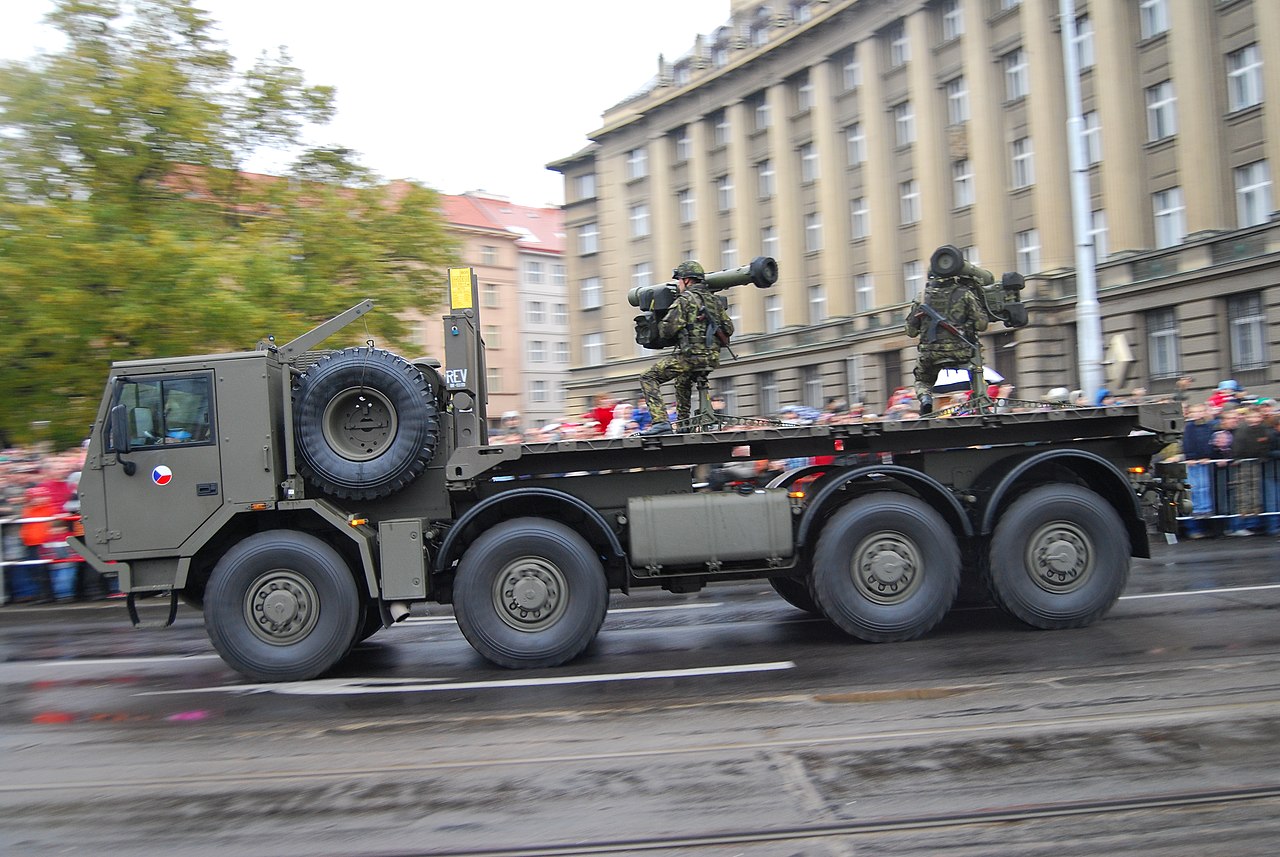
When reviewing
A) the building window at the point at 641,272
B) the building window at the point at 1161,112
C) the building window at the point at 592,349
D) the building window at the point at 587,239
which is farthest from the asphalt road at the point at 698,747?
the building window at the point at 587,239

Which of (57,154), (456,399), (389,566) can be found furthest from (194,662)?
(57,154)

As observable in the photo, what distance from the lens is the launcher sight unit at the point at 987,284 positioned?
9.88 m

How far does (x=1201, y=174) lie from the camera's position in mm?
28578

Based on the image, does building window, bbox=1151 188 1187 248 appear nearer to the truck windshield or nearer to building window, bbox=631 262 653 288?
building window, bbox=631 262 653 288

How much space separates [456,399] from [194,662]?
344cm

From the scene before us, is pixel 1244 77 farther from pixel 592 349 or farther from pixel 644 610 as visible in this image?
pixel 592 349

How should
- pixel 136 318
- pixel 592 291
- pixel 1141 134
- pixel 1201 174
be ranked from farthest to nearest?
pixel 592 291, pixel 1141 134, pixel 1201 174, pixel 136 318

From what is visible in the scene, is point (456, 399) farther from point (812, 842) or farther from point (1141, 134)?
point (1141, 134)

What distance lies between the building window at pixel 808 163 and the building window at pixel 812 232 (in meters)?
1.49

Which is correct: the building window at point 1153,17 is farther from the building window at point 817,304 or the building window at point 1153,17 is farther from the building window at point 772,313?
the building window at point 772,313

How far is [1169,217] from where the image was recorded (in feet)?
99.7

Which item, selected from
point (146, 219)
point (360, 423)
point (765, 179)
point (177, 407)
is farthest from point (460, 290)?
point (765, 179)

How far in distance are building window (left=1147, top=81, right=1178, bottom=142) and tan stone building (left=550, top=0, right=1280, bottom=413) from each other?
7 centimetres

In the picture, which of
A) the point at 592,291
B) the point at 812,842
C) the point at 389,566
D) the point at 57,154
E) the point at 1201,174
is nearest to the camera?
the point at 812,842
